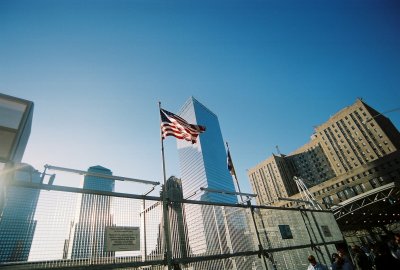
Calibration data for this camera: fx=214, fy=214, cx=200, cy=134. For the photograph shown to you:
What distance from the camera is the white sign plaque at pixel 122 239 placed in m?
4.82

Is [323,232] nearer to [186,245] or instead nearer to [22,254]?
[186,245]

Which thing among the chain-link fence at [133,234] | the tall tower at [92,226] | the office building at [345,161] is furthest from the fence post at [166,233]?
the office building at [345,161]

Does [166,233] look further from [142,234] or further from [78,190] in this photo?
[78,190]

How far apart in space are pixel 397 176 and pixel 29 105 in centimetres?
9611

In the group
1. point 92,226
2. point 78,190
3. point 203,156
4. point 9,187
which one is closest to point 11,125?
point 9,187

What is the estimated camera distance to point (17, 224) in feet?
12.8

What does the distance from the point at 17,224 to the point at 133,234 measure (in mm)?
2262

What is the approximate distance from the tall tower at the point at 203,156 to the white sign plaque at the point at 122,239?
446ft

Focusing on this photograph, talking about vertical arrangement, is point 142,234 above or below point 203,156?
below

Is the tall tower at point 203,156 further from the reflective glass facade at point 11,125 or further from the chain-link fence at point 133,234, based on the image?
the reflective glass facade at point 11,125

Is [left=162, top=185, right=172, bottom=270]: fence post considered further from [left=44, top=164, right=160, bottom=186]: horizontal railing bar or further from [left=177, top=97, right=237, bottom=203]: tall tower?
[left=177, top=97, right=237, bottom=203]: tall tower

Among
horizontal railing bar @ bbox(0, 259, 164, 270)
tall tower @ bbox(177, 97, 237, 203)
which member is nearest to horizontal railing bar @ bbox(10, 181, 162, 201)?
horizontal railing bar @ bbox(0, 259, 164, 270)

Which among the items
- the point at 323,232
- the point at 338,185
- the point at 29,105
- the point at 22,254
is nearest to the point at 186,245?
the point at 22,254

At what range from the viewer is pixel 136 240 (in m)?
5.14
